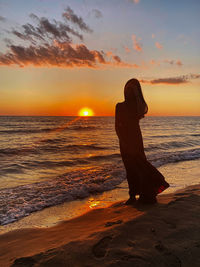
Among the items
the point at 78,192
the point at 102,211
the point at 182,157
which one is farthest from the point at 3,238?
the point at 182,157

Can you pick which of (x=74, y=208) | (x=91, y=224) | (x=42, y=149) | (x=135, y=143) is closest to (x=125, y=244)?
(x=91, y=224)

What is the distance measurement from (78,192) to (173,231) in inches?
168

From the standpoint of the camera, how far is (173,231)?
9.46 ft

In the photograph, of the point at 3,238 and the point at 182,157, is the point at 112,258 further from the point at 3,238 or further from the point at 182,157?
the point at 182,157

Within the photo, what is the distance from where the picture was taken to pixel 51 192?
671 cm

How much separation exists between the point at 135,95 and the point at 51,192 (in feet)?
14.4

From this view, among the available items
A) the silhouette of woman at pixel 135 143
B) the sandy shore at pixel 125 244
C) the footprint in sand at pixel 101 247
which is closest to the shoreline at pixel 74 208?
the sandy shore at pixel 125 244

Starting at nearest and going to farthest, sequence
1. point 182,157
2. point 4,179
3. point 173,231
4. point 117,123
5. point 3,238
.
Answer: point 173,231, point 3,238, point 117,123, point 4,179, point 182,157

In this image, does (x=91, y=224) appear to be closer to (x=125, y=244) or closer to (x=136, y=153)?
(x=125, y=244)

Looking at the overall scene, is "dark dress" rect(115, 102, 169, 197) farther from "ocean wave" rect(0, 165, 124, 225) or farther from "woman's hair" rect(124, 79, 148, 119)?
"ocean wave" rect(0, 165, 124, 225)

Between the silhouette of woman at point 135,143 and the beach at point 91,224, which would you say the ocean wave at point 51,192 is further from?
the silhouette of woman at point 135,143

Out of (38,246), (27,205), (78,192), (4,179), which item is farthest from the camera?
(4,179)

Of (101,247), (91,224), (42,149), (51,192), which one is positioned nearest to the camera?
(101,247)

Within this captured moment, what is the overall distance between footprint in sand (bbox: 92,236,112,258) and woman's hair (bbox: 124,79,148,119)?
244 cm
